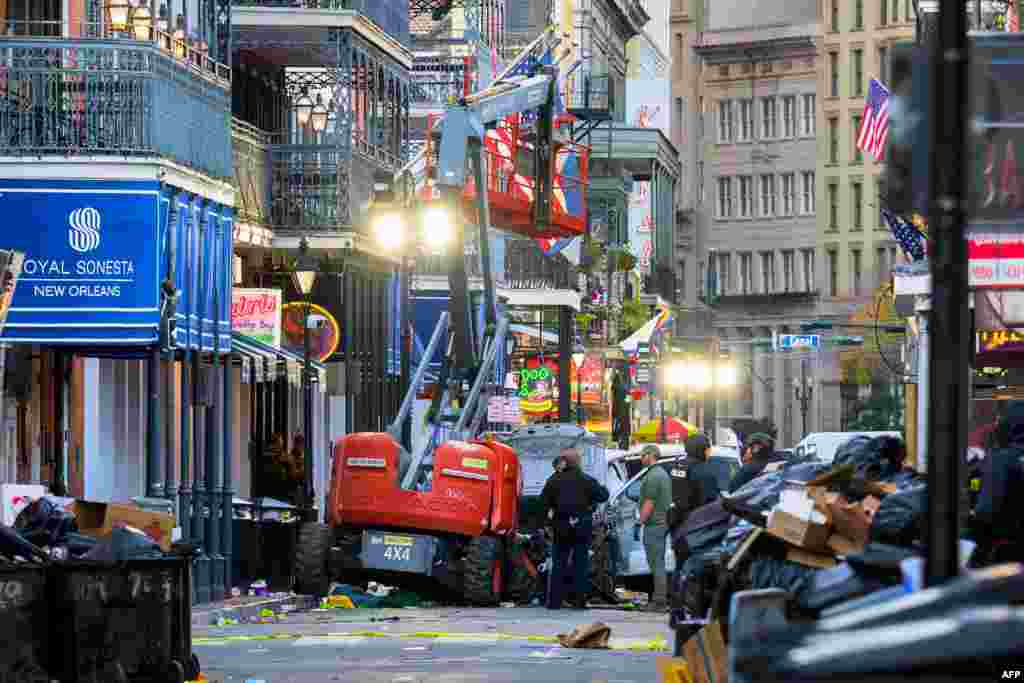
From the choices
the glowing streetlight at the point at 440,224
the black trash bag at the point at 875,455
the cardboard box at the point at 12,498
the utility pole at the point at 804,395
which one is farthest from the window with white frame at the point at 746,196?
the black trash bag at the point at 875,455

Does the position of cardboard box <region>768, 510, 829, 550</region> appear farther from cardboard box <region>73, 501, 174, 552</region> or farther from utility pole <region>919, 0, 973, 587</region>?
cardboard box <region>73, 501, 174, 552</region>

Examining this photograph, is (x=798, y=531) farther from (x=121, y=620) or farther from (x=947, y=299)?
(x=947, y=299)

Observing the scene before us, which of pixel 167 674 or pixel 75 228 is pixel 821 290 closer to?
pixel 75 228

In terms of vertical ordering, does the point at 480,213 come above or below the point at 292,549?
above

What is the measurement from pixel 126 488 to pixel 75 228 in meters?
6.48

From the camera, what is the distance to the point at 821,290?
6363 inches

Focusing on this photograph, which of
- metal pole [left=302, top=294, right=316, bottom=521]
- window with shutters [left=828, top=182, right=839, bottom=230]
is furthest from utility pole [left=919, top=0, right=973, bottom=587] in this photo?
window with shutters [left=828, top=182, right=839, bottom=230]

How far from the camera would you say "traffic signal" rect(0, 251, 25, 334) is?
26.1 metres

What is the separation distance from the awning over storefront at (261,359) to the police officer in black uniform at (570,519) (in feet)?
Answer: 18.8

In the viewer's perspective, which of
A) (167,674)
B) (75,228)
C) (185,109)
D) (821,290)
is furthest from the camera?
(821,290)

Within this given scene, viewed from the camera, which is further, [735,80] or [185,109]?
[735,80]

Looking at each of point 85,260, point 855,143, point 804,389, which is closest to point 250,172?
point 85,260

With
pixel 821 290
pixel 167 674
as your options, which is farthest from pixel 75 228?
pixel 821 290

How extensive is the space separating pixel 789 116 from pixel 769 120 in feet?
3.83
